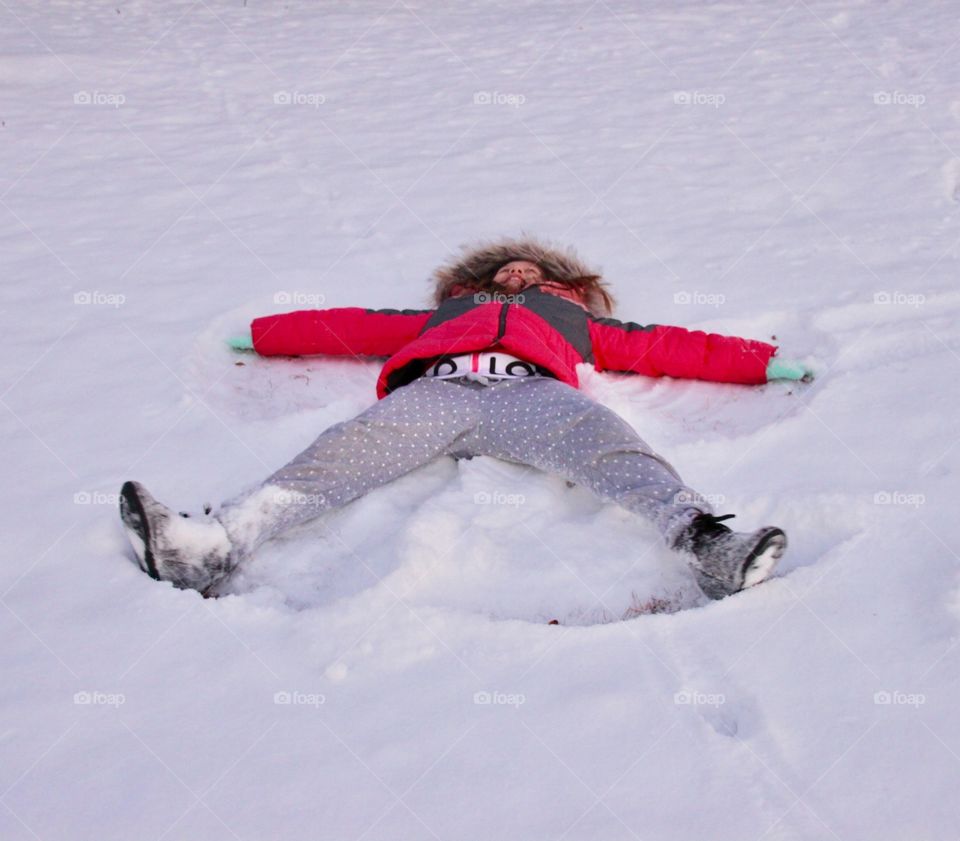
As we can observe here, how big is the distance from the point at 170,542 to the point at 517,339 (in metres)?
1.28

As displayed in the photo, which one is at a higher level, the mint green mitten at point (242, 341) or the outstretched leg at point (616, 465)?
the outstretched leg at point (616, 465)

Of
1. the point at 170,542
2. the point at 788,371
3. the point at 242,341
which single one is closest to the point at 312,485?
the point at 170,542

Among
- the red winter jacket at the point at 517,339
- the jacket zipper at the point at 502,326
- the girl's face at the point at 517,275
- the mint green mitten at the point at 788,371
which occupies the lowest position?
the mint green mitten at the point at 788,371

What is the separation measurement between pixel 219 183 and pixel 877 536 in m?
3.93

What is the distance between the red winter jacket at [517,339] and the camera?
3201mm

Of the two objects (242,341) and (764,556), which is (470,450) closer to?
(764,556)

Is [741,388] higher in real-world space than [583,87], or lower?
lower

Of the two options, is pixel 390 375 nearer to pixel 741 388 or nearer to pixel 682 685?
pixel 741 388

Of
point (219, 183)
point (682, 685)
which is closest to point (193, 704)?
point (682, 685)

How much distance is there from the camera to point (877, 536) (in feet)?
8.16

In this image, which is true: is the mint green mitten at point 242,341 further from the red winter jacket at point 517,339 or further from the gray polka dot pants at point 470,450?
the gray polka dot pants at point 470,450

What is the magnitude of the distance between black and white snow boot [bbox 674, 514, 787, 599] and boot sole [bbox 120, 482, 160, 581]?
129cm

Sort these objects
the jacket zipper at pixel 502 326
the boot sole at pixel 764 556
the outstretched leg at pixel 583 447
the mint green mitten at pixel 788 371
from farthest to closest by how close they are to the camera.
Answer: the mint green mitten at pixel 788 371
the jacket zipper at pixel 502 326
the outstretched leg at pixel 583 447
the boot sole at pixel 764 556

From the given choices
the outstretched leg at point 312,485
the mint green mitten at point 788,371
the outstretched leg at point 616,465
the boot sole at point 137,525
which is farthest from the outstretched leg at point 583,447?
the boot sole at point 137,525
